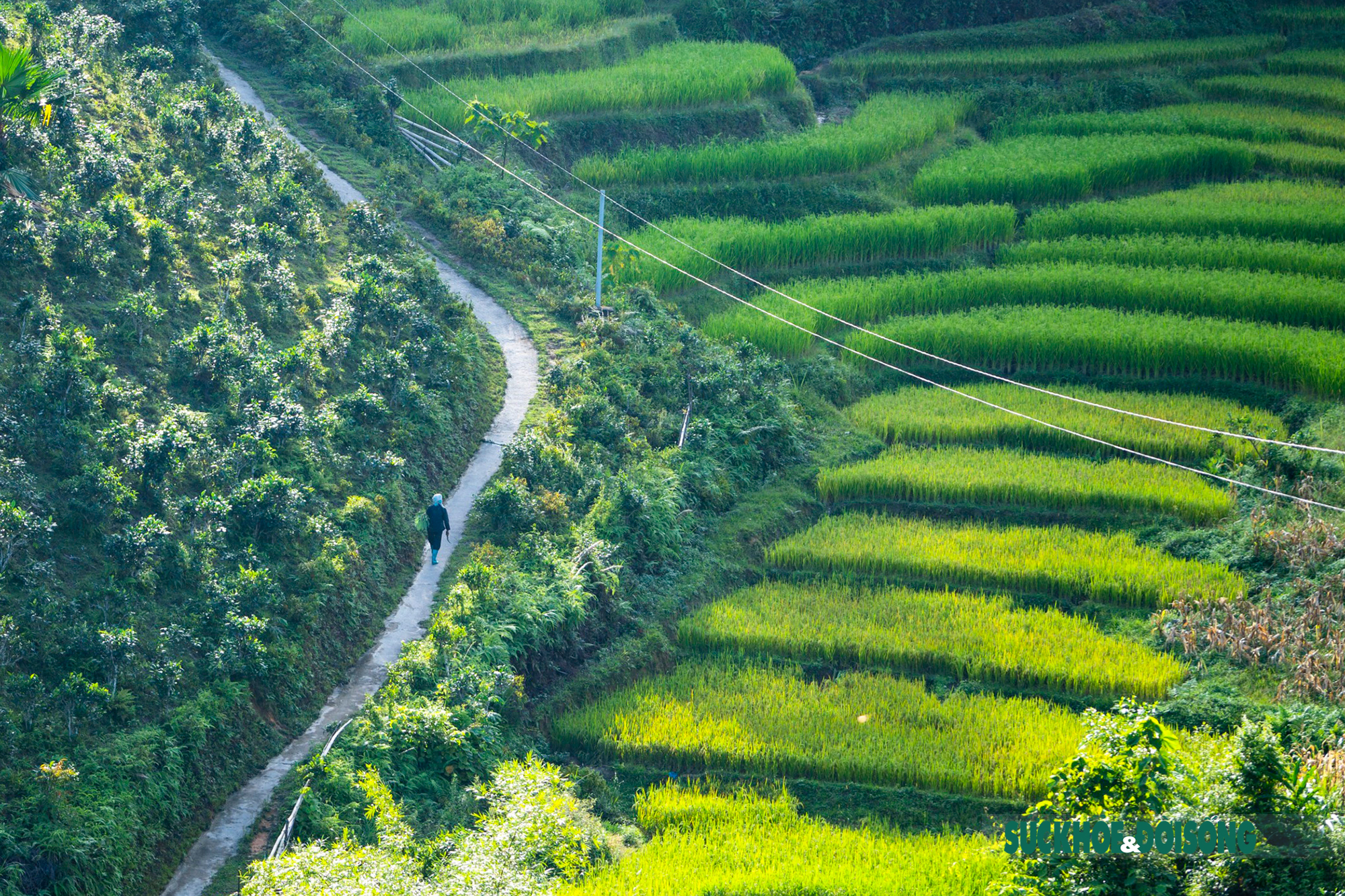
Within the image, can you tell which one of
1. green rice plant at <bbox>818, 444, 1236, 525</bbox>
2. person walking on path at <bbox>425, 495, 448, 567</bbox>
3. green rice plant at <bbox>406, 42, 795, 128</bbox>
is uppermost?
green rice plant at <bbox>406, 42, 795, 128</bbox>

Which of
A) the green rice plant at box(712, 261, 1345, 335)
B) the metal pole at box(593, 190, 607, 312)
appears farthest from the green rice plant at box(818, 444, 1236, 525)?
the metal pole at box(593, 190, 607, 312)

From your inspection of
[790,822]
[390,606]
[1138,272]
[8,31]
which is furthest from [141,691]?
[1138,272]

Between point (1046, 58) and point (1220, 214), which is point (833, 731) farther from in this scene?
point (1046, 58)

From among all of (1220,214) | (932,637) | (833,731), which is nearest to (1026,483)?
(932,637)

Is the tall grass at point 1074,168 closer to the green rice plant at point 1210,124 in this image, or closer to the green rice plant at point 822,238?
the green rice plant at point 1210,124

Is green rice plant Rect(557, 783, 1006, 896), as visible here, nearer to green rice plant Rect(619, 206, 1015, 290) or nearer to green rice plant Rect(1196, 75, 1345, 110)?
green rice plant Rect(619, 206, 1015, 290)

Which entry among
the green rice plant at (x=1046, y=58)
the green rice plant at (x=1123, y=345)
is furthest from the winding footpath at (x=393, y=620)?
the green rice plant at (x=1046, y=58)

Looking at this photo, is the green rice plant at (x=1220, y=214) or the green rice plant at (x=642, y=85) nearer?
the green rice plant at (x=1220, y=214)
